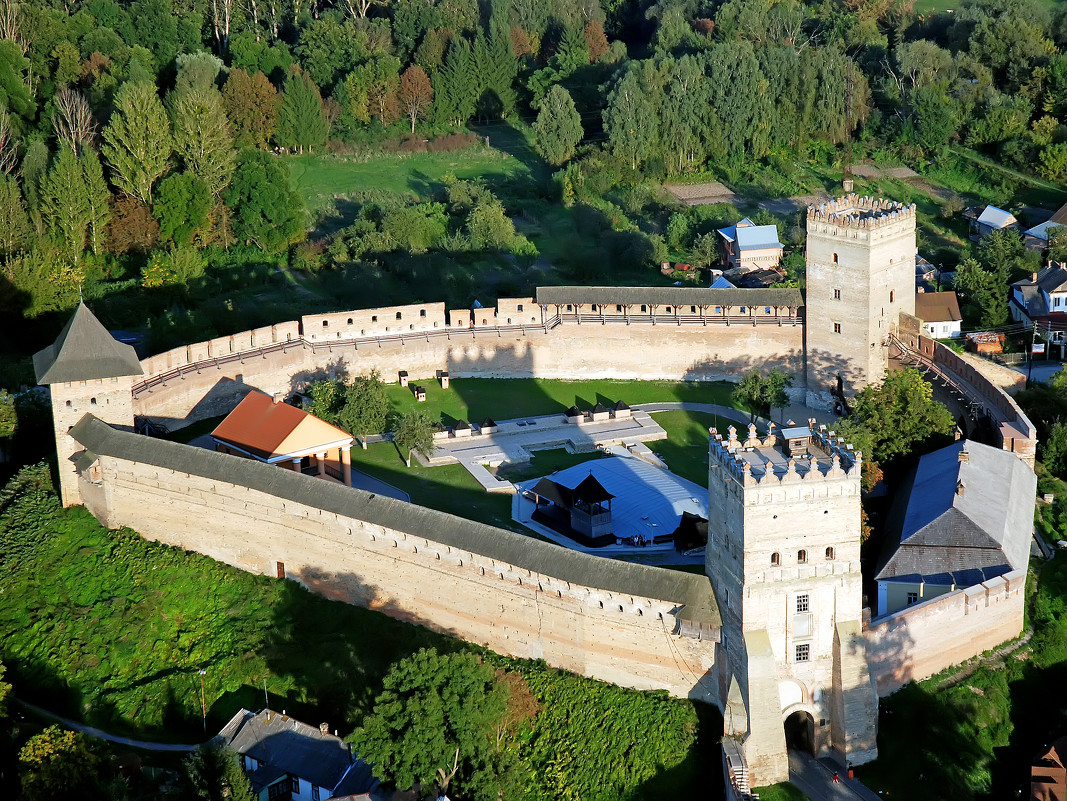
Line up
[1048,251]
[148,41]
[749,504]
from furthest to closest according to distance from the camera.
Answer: [148,41] → [1048,251] → [749,504]

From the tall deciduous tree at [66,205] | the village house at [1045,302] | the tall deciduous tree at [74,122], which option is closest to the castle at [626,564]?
the village house at [1045,302]

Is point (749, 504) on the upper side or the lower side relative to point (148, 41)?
lower

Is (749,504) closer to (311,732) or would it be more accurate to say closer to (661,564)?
(661,564)

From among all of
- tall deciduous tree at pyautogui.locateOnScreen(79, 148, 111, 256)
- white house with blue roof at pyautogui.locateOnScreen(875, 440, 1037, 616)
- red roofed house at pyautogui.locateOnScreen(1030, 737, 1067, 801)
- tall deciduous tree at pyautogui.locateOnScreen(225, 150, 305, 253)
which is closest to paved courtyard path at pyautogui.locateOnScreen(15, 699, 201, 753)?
white house with blue roof at pyautogui.locateOnScreen(875, 440, 1037, 616)

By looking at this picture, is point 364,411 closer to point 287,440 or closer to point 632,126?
point 287,440

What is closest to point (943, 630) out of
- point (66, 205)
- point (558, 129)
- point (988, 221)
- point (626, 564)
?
point (626, 564)

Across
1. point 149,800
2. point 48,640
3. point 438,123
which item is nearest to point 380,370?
point 48,640
